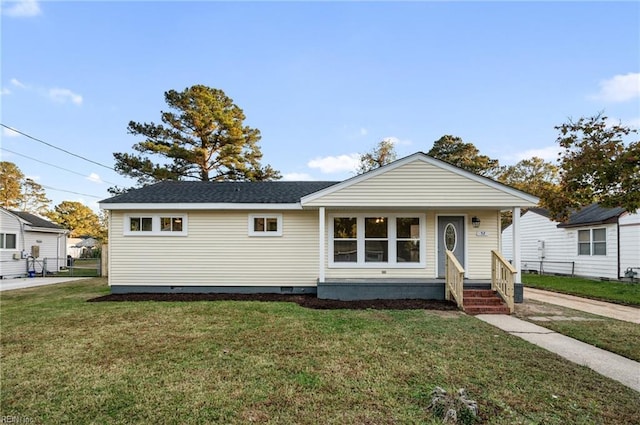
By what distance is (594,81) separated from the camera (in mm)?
12000

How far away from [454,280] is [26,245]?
2034 centimetres

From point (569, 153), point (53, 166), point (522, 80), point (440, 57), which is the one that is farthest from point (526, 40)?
point (53, 166)

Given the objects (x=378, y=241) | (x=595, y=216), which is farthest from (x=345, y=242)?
(x=595, y=216)

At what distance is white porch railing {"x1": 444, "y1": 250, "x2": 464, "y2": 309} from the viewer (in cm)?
768

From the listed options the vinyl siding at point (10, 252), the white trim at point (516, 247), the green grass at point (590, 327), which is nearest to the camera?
the green grass at point (590, 327)

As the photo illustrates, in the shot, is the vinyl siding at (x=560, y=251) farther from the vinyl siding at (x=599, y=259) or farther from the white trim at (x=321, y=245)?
the white trim at (x=321, y=245)

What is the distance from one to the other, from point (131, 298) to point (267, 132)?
718 inches

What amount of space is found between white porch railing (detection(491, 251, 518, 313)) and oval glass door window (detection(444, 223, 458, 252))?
1.28 meters

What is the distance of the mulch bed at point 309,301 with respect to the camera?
770cm

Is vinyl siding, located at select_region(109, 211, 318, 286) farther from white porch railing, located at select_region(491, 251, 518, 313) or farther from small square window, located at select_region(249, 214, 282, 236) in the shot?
white porch railing, located at select_region(491, 251, 518, 313)

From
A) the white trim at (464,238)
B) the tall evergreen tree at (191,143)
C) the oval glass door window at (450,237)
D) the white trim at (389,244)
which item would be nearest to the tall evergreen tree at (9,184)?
the tall evergreen tree at (191,143)

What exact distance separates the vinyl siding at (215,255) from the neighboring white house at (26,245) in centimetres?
1045

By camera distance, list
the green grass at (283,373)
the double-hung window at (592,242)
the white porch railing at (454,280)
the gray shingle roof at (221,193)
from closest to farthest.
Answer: the green grass at (283,373)
the white porch railing at (454,280)
the gray shingle roof at (221,193)
the double-hung window at (592,242)

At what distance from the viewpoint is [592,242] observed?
15.0 metres
